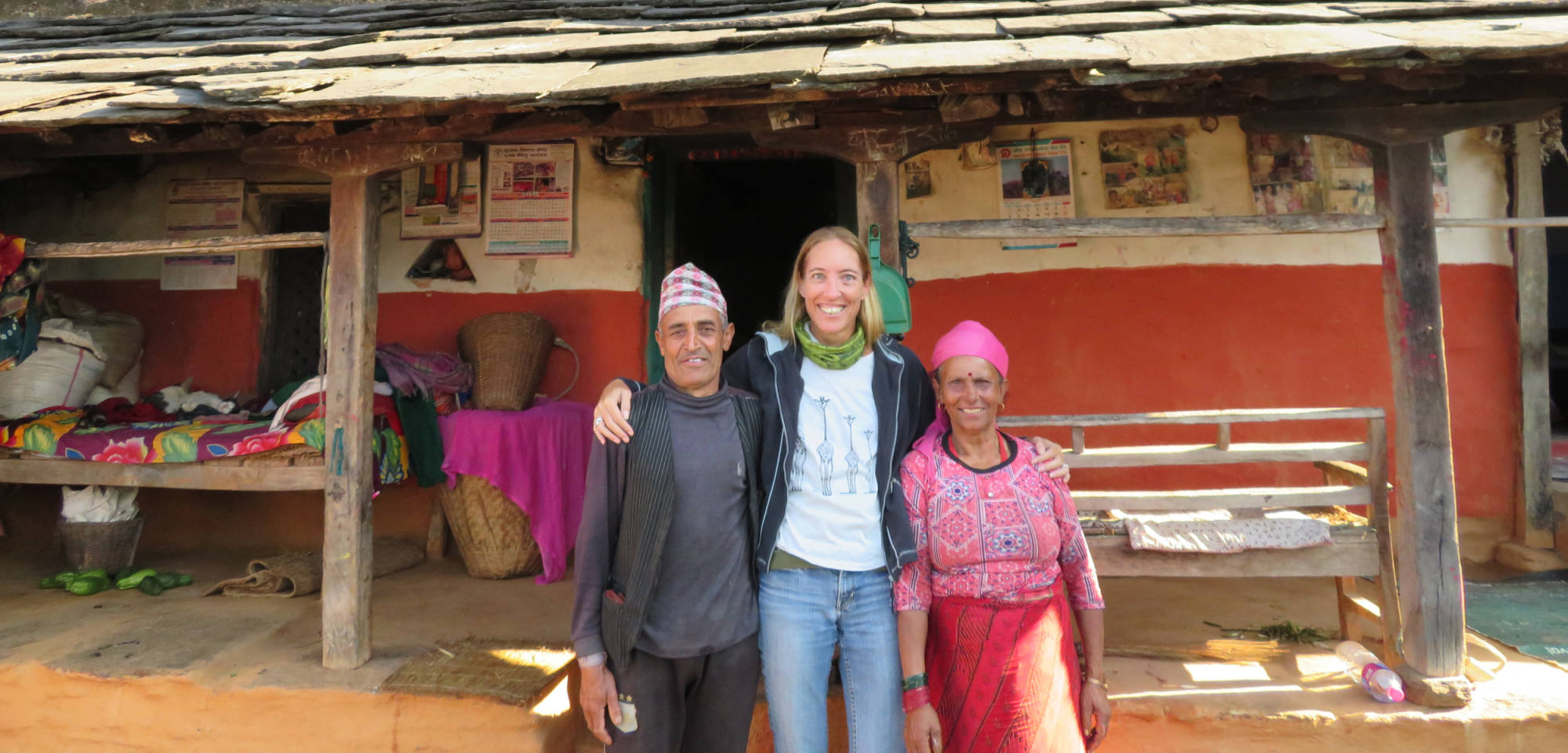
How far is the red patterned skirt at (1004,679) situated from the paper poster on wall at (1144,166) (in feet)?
11.3

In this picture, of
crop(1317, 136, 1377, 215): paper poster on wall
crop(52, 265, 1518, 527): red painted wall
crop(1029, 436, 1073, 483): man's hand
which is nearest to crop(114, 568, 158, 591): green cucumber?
crop(52, 265, 1518, 527): red painted wall

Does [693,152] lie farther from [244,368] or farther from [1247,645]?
[1247,645]

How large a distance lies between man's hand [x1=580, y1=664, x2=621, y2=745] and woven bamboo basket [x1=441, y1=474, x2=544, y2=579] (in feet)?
9.23

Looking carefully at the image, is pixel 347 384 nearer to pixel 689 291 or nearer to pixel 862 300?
pixel 689 291

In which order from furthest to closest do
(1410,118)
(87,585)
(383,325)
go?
(383,325)
(87,585)
(1410,118)

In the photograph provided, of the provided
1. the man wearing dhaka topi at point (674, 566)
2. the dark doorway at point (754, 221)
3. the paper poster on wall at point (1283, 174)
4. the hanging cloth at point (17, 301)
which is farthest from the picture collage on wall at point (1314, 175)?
the hanging cloth at point (17, 301)

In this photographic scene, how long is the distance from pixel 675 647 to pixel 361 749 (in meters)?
1.96

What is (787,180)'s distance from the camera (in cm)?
765

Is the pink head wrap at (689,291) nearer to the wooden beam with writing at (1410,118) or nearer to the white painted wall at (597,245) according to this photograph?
the wooden beam with writing at (1410,118)

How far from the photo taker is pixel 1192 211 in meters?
5.00

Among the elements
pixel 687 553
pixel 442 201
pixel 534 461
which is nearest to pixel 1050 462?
pixel 687 553

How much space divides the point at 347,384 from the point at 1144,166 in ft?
14.9

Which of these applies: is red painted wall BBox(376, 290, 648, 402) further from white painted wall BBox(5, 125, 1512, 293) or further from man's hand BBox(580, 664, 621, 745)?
man's hand BBox(580, 664, 621, 745)

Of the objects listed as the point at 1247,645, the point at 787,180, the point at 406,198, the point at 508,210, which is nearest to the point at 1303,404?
the point at 1247,645
